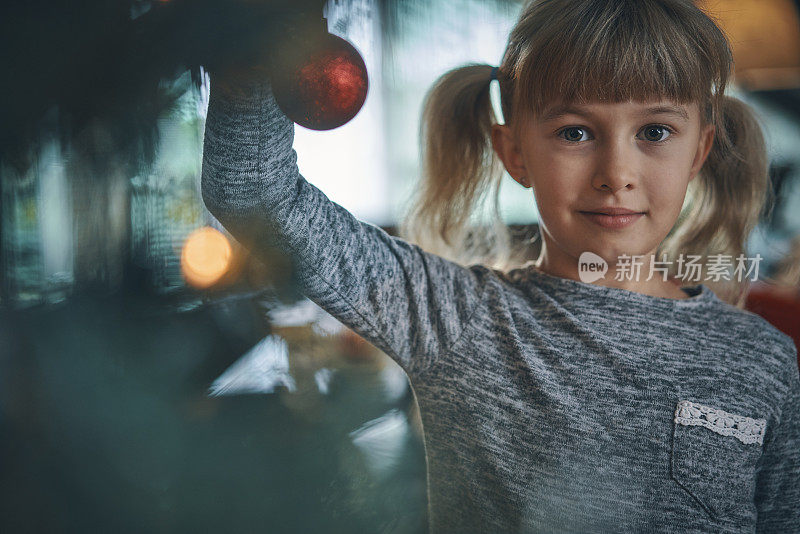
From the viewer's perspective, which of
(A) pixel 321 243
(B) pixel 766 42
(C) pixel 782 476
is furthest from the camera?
(B) pixel 766 42

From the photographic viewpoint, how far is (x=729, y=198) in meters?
0.61

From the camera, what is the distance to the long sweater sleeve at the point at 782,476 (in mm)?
521

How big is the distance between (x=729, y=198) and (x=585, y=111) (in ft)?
0.91

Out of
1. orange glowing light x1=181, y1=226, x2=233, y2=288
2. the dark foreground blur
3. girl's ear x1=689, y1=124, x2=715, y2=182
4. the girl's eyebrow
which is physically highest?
the girl's eyebrow

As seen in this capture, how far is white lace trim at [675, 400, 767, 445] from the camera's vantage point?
0.47m

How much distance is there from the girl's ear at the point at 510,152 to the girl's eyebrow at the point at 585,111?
6 cm

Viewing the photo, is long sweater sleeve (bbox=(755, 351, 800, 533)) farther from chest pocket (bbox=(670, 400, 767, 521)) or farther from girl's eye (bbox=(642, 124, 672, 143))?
girl's eye (bbox=(642, 124, 672, 143))

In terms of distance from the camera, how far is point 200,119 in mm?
328

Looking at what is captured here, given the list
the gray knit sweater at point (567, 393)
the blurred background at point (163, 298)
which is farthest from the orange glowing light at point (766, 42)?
the gray knit sweater at point (567, 393)

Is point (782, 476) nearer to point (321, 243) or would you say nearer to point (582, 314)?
point (582, 314)

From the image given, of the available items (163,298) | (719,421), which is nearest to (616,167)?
(719,421)

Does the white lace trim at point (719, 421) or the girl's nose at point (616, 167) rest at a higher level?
the girl's nose at point (616, 167)

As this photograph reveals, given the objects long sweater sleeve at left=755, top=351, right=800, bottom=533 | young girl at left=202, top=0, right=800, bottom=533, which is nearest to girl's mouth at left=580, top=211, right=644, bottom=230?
young girl at left=202, top=0, right=800, bottom=533

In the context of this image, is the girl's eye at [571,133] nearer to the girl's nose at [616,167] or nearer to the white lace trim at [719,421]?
the girl's nose at [616,167]
